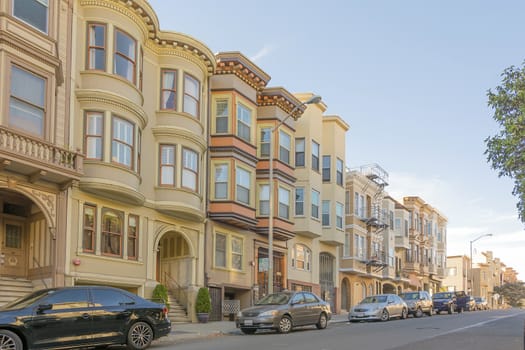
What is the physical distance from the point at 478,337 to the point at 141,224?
490 inches

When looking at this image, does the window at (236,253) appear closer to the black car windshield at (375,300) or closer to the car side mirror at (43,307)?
the black car windshield at (375,300)

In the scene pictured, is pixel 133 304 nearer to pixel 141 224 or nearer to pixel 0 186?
pixel 0 186

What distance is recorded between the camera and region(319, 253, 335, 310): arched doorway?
1715 inches

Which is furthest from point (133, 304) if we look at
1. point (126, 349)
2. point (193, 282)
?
point (193, 282)

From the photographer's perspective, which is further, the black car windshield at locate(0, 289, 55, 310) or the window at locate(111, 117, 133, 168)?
the window at locate(111, 117, 133, 168)

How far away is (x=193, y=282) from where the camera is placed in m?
28.3

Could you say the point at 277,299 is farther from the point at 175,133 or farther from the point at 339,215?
the point at 339,215

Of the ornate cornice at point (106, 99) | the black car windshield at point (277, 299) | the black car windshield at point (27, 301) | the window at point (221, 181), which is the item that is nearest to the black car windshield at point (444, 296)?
the window at point (221, 181)

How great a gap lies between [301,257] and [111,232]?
1787 centimetres

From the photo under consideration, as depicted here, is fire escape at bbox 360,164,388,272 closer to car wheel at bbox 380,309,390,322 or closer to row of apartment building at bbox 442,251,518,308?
car wheel at bbox 380,309,390,322

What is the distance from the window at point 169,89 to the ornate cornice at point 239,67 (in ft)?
12.4

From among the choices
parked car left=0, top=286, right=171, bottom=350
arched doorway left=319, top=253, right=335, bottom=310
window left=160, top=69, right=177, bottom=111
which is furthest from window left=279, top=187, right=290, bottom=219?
parked car left=0, top=286, right=171, bottom=350

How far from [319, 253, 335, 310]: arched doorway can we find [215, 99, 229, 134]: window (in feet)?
52.2

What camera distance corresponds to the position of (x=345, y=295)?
1943 inches
